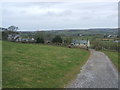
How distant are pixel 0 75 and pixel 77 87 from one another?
5493mm

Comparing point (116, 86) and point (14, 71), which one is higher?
point (14, 71)

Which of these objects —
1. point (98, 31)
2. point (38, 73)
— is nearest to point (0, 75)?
point (38, 73)

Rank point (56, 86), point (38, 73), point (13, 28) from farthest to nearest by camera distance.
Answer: point (13, 28), point (38, 73), point (56, 86)

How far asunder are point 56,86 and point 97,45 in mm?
65520

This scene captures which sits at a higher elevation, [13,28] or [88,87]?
[13,28]

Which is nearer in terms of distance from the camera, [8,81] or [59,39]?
[8,81]

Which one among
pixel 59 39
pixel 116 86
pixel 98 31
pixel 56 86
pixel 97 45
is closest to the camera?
pixel 56 86

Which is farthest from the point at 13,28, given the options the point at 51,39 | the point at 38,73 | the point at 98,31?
the point at 38,73

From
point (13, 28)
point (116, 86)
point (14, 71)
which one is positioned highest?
point (13, 28)

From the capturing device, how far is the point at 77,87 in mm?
16234

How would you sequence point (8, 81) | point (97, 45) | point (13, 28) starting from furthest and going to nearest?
point (13, 28), point (97, 45), point (8, 81)

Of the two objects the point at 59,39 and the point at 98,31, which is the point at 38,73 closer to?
the point at 59,39

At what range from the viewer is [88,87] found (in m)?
16.5

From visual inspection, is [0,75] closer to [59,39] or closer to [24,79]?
[24,79]
